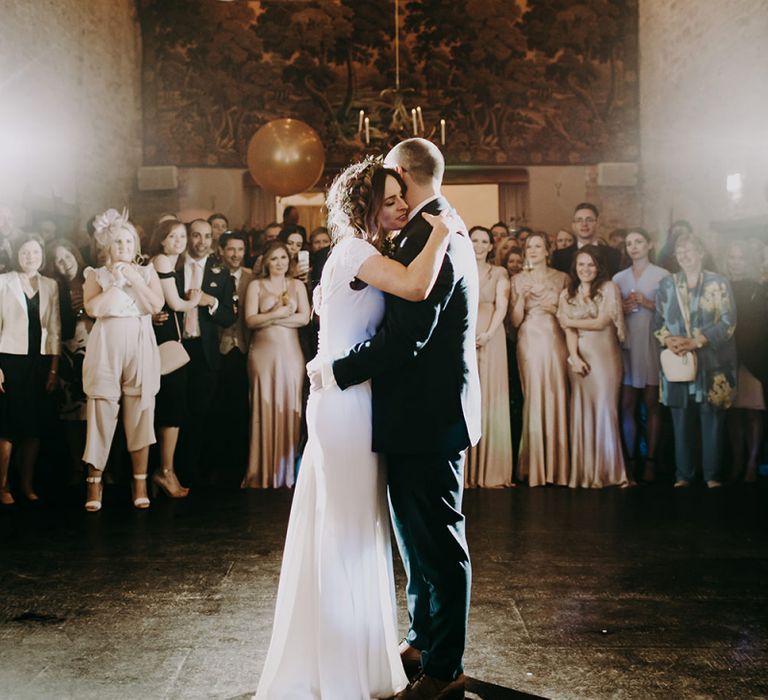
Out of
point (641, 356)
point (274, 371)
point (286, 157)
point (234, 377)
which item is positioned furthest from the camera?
point (286, 157)

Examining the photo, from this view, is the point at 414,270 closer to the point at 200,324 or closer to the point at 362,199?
the point at 362,199

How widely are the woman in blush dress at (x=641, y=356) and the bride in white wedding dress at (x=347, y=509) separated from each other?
163 inches

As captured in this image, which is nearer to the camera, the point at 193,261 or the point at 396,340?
the point at 396,340

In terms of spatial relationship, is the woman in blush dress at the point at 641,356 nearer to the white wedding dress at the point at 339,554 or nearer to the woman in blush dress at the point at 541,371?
the woman in blush dress at the point at 541,371

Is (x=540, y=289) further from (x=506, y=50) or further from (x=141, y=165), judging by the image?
(x=141, y=165)

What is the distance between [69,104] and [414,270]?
6.86 metres

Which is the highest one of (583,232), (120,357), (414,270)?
(583,232)

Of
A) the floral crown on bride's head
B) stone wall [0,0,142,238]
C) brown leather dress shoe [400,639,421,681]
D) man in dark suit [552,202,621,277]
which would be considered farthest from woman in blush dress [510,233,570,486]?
stone wall [0,0,142,238]

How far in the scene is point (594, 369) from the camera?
244 inches

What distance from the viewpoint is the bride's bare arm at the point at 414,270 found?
7.87 feet

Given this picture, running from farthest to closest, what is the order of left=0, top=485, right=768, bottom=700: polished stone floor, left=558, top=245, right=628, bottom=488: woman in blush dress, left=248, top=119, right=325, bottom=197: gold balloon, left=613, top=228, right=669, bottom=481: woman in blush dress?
left=248, top=119, right=325, bottom=197: gold balloon < left=613, top=228, right=669, bottom=481: woman in blush dress < left=558, top=245, right=628, bottom=488: woman in blush dress < left=0, top=485, right=768, bottom=700: polished stone floor

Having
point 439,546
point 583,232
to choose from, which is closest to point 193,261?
point 583,232

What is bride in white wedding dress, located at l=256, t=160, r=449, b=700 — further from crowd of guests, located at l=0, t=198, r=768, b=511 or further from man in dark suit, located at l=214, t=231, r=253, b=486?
man in dark suit, located at l=214, t=231, r=253, b=486

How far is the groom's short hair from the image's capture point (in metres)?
2.56
